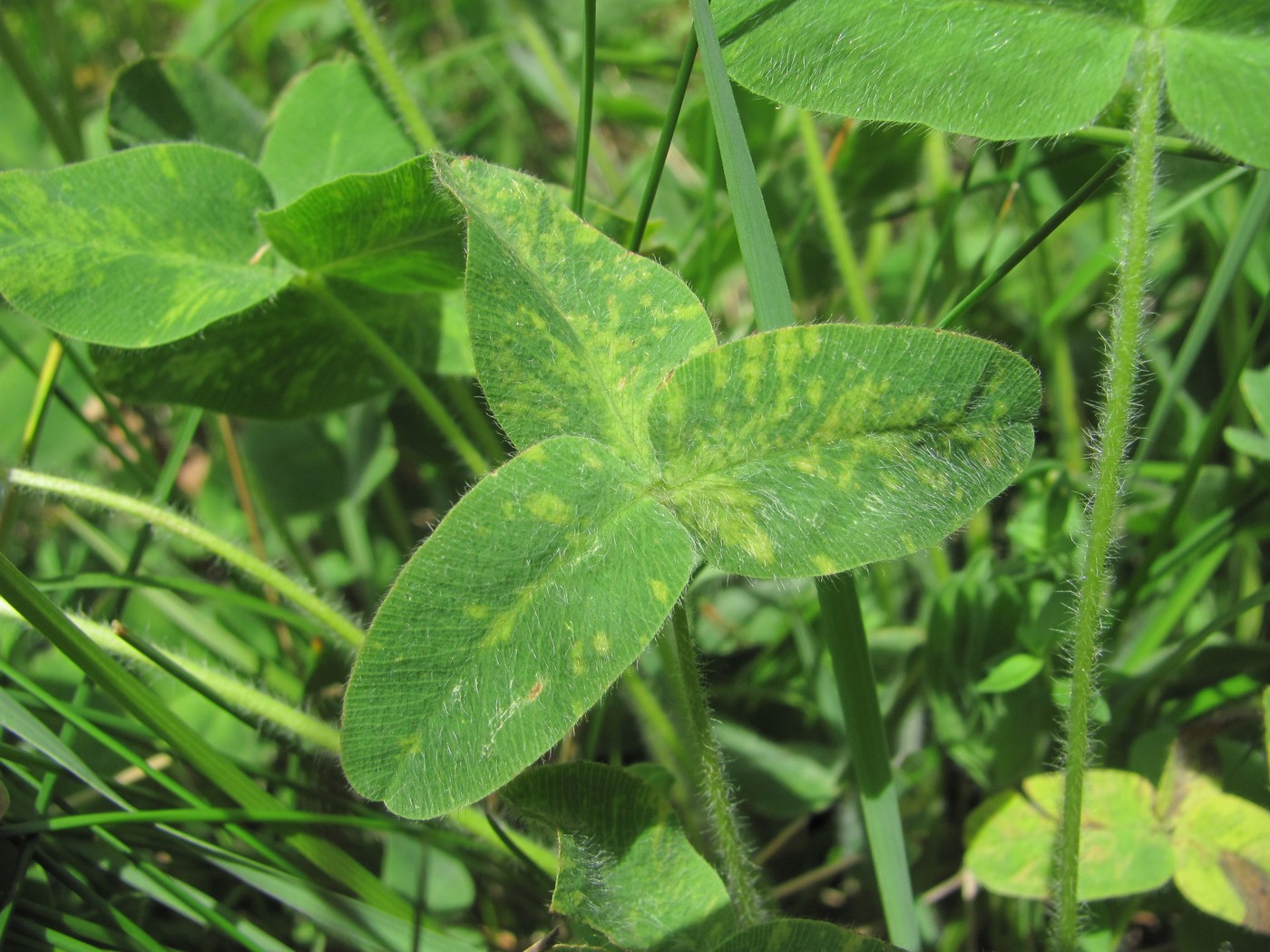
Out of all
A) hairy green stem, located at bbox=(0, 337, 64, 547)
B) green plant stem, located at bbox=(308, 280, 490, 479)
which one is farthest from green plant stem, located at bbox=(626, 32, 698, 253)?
hairy green stem, located at bbox=(0, 337, 64, 547)

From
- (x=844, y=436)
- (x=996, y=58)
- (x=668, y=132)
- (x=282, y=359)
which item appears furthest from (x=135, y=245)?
(x=996, y=58)

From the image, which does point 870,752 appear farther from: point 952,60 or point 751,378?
point 952,60

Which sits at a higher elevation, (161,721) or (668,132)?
(668,132)

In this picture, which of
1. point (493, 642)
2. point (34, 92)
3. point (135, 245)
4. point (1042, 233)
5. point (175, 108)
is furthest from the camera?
point (34, 92)

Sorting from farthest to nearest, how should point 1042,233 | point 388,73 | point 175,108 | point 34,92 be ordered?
point 34,92 → point 175,108 → point 388,73 → point 1042,233

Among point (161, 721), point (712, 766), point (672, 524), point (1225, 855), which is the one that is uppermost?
point (672, 524)

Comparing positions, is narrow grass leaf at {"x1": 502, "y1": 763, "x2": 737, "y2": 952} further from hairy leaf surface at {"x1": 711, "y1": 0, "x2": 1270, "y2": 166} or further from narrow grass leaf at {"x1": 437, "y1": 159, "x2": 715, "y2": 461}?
hairy leaf surface at {"x1": 711, "y1": 0, "x2": 1270, "y2": 166}
